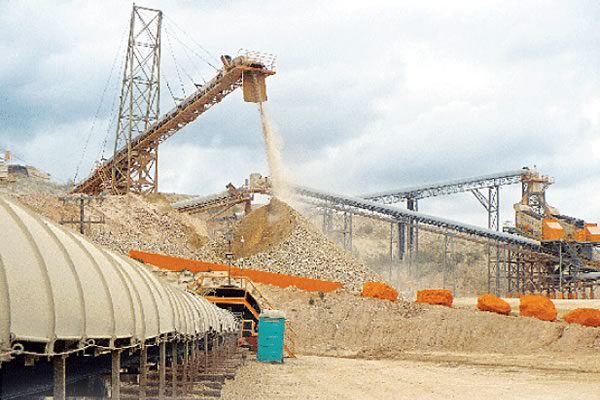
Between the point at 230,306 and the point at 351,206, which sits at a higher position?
the point at 351,206

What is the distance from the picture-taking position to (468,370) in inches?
1111

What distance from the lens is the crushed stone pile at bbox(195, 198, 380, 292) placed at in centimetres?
4441

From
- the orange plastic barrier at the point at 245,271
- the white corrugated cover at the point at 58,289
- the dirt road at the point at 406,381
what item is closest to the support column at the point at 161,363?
the white corrugated cover at the point at 58,289

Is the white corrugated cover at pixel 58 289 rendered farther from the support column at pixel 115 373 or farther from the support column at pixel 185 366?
the support column at pixel 185 366

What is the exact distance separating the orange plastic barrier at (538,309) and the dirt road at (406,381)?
9129 millimetres

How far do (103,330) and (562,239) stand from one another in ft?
173

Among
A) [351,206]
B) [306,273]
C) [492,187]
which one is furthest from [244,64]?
[492,187]

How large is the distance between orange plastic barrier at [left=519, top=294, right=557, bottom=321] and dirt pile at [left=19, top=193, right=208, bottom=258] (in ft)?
58.1

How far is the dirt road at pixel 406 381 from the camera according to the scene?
20578mm

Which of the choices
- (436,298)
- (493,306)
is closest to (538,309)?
(493,306)

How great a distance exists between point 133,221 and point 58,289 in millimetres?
41421

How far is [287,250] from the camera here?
44.9 m

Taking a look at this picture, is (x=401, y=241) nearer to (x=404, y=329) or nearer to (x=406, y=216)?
(x=406, y=216)

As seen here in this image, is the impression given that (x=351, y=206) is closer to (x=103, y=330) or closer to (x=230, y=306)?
(x=230, y=306)
